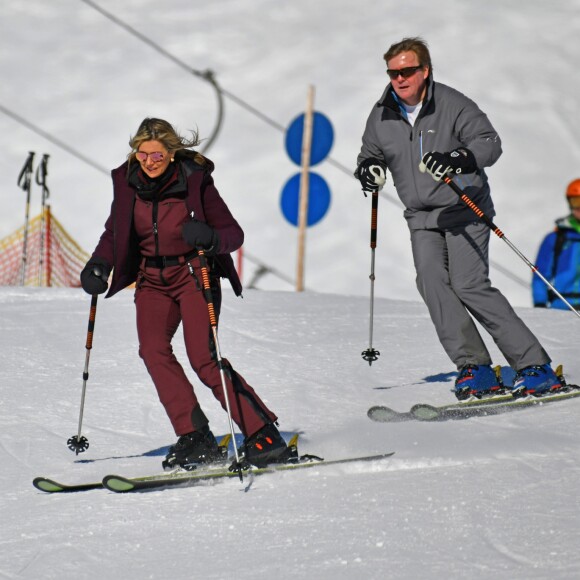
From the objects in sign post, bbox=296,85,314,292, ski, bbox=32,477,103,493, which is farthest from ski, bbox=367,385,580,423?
sign post, bbox=296,85,314,292

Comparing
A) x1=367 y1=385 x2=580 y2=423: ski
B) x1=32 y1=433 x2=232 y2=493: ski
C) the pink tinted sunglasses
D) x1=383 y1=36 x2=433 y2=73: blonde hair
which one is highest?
x1=383 y1=36 x2=433 y2=73: blonde hair

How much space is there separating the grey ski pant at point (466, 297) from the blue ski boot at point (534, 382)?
34mm

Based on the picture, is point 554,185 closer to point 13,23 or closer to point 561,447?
point 13,23

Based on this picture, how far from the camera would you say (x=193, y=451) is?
18.0 feet

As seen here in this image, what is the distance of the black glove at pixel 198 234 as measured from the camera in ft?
17.2

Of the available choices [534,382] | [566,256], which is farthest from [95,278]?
[566,256]

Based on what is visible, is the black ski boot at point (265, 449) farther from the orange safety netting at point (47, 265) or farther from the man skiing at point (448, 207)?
the orange safety netting at point (47, 265)

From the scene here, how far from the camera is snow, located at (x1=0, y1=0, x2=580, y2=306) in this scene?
68.6ft

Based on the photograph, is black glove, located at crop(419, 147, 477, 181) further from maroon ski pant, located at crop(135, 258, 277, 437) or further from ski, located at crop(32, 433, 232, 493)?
ski, located at crop(32, 433, 232, 493)

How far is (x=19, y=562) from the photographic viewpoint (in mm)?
4516

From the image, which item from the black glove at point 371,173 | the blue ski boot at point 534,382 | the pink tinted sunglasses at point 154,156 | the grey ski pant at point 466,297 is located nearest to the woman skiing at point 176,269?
the pink tinted sunglasses at point 154,156

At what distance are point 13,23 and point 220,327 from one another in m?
19.3

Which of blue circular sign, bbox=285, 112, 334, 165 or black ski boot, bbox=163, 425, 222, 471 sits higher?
blue circular sign, bbox=285, 112, 334, 165

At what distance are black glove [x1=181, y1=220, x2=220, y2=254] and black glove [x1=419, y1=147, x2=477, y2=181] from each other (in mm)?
1338
